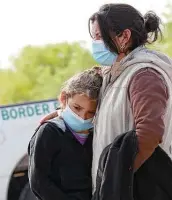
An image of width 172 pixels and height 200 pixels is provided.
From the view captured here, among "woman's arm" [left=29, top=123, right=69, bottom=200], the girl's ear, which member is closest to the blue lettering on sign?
the girl's ear

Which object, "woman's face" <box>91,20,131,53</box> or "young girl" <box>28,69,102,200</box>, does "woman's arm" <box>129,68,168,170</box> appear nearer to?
"woman's face" <box>91,20,131,53</box>

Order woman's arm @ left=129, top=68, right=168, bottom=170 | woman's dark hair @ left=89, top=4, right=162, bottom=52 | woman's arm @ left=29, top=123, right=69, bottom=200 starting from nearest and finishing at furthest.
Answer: woman's arm @ left=129, top=68, right=168, bottom=170 < woman's dark hair @ left=89, top=4, right=162, bottom=52 < woman's arm @ left=29, top=123, right=69, bottom=200

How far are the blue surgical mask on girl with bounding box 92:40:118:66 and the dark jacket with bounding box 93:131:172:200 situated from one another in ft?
1.30

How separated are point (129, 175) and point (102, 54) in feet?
1.91

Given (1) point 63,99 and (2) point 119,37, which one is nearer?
(2) point 119,37

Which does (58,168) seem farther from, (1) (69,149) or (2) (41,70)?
(2) (41,70)

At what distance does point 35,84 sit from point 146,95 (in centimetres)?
833

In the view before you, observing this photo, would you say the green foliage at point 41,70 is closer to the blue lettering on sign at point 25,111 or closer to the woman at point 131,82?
the blue lettering on sign at point 25,111

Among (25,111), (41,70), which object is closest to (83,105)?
(25,111)

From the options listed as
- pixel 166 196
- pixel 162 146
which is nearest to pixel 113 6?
pixel 162 146

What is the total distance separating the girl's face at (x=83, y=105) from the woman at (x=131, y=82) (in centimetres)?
8

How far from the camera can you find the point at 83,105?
2.89 metres

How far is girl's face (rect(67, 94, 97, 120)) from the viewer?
288 centimetres

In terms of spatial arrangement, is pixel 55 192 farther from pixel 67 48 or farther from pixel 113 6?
pixel 67 48
